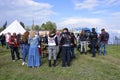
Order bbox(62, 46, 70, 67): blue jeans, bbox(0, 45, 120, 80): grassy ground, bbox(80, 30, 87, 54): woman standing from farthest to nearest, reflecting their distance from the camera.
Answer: bbox(80, 30, 87, 54): woman standing → bbox(62, 46, 70, 67): blue jeans → bbox(0, 45, 120, 80): grassy ground

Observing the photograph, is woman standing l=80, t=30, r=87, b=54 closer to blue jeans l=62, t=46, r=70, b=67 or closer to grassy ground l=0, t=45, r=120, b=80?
grassy ground l=0, t=45, r=120, b=80

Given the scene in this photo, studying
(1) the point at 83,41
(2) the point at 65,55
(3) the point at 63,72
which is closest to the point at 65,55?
(2) the point at 65,55

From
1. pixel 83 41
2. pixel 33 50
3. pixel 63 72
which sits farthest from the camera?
pixel 83 41

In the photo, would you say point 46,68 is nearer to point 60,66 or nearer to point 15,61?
point 60,66

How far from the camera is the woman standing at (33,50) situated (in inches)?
593

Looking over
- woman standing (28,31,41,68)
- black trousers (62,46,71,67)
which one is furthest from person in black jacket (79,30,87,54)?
woman standing (28,31,41,68)

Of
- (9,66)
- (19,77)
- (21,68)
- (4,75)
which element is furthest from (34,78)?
(9,66)

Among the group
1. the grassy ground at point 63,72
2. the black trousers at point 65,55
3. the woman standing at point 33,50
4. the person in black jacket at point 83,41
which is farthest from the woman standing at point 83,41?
the woman standing at point 33,50

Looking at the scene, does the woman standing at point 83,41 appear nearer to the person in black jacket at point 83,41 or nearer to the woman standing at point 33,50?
the person in black jacket at point 83,41

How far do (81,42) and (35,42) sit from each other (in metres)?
5.78

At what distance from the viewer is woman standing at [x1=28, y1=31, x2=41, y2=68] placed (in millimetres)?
15055

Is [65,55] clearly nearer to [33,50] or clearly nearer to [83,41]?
[33,50]

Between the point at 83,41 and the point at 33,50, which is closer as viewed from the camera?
the point at 33,50

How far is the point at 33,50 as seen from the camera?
1518 cm
